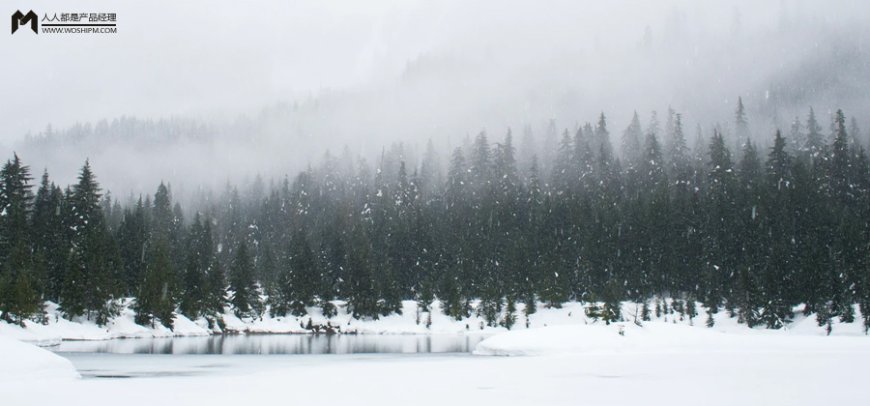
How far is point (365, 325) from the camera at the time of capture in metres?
101

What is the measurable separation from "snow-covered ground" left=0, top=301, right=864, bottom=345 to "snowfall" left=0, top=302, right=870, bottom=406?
26.0m

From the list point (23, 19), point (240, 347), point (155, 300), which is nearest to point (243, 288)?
point (155, 300)

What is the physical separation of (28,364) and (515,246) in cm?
9252

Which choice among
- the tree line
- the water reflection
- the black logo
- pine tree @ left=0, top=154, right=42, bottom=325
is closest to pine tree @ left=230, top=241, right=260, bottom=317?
the tree line

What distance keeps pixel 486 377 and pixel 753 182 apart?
325 ft

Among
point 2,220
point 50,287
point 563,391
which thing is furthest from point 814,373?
point 2,220

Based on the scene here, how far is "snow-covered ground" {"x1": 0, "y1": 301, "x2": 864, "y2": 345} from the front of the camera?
65625mm

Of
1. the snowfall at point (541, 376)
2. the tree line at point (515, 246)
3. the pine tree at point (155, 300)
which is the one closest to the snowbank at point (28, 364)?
the snowfall at point (541, 376)

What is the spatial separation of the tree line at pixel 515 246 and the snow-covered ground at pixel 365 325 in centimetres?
147

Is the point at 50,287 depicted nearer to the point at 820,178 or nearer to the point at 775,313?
the point at 775,313

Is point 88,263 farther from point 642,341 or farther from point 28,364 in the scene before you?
point 642,341

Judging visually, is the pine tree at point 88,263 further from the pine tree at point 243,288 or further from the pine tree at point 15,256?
the pine tree at point 243,288

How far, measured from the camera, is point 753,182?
10856cm

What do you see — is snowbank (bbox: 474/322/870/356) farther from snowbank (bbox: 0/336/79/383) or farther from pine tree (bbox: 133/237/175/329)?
pine tree (bbox: 133/237/175/329)
